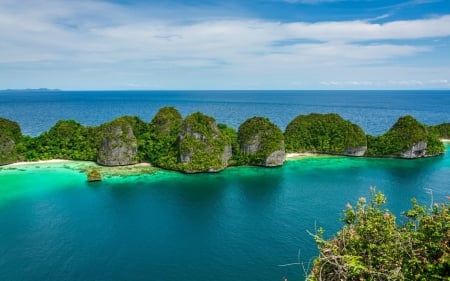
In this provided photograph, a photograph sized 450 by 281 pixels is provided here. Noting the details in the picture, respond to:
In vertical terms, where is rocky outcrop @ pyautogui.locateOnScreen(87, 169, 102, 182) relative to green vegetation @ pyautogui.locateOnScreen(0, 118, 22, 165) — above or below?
below

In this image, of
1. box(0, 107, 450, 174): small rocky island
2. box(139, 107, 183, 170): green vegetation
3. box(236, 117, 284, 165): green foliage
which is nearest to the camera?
box(0, 107, 450, 174): small rocky island

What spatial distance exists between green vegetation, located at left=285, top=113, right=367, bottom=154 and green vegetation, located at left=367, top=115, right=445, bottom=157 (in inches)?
99.9

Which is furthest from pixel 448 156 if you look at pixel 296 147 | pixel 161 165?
pixel 161 165

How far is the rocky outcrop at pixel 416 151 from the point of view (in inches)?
2375

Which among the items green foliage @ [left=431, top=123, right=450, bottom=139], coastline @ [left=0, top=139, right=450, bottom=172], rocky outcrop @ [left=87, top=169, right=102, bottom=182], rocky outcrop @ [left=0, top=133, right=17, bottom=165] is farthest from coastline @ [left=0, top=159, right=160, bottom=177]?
green foliage @ [left=431, top=123, right=450, bottom=139]

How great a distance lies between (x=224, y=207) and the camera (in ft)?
124

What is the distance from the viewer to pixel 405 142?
6028cm

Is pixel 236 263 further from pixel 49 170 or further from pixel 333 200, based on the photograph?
pixel 49 170

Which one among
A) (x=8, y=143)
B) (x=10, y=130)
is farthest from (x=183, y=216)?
(x=10, y=130)

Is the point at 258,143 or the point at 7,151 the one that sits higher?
the point at 258,143

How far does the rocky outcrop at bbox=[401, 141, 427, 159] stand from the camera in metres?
60.3

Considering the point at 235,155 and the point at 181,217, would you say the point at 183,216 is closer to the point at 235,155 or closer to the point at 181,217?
the point at 181,217

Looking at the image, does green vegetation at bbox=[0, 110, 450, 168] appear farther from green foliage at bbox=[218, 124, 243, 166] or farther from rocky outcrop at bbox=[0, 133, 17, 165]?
green foliage at bbox=[218, 124, 243, 166]

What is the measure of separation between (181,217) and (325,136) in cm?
3974
